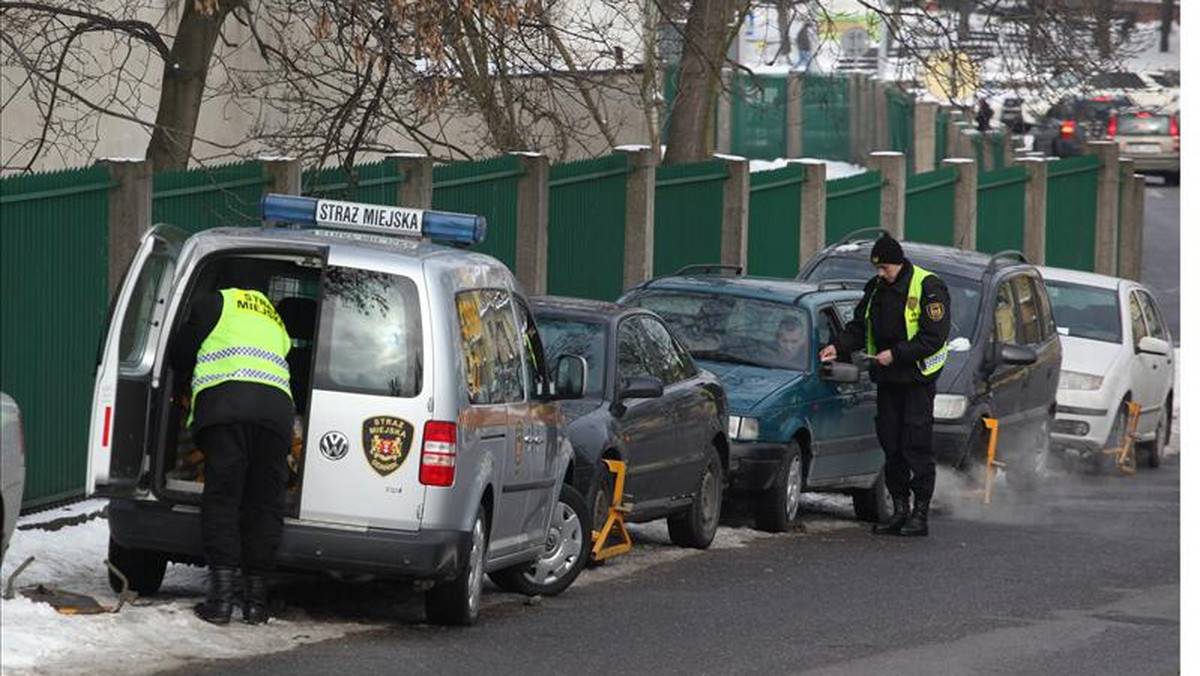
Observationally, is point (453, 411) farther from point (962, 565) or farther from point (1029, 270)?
point (1029, 270)

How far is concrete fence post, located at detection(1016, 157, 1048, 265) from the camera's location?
32.3 meters

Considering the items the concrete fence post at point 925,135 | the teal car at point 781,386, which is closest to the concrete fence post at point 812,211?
the teal car at point 781,386

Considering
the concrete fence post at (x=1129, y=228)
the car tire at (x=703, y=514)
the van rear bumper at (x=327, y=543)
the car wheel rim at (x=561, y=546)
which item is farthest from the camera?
the concrete fence post at (x=1129, y=228)

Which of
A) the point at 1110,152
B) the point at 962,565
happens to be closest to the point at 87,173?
the point at 962,565

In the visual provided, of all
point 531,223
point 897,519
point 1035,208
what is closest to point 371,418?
point 897,519

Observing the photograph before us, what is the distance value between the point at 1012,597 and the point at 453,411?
4.01m

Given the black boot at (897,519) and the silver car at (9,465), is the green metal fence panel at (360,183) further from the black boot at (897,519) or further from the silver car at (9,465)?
the silver car at (9,465)

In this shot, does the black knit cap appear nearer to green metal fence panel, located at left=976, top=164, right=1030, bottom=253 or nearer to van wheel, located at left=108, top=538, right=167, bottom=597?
van wheel, located at left=108, top=538, right=167, bottom=597

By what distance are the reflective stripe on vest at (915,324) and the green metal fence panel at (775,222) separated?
26.6 feet

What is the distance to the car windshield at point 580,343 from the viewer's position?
13.5 meters

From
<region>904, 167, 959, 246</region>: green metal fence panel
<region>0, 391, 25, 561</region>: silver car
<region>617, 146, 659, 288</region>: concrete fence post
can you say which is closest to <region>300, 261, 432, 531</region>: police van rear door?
<region>0, 391, 25, 561</region>: silver car

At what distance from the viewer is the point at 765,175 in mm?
24750

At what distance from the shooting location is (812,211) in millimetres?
25250

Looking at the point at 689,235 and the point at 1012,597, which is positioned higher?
the point at 689,235
